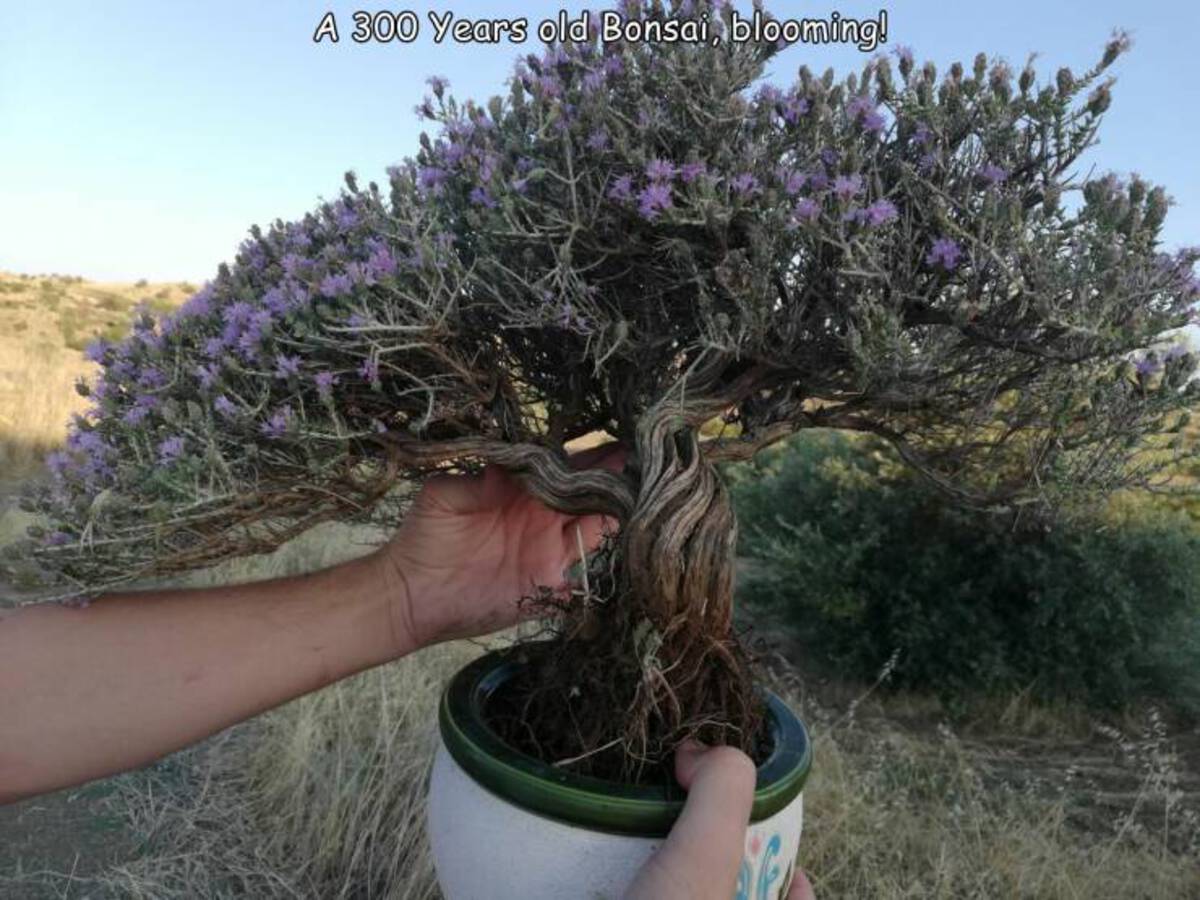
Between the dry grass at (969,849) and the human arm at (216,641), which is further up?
the human arm at (216,641)

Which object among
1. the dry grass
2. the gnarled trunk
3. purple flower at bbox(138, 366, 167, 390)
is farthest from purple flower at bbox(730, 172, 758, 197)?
the dry grass

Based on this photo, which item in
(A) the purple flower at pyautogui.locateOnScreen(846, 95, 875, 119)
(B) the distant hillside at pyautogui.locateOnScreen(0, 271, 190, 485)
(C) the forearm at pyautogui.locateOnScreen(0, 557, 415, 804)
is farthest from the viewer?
(B) the distant hillside at pyautogui.locateOnScreen(0, 271, 190, 485)

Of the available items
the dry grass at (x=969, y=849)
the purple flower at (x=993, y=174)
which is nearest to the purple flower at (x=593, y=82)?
the purple flower at (x=993, y=174)

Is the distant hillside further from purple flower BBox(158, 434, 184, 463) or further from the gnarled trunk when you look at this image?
the gnarled trunk

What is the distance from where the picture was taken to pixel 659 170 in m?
1.04

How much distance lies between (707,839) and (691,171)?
2.62 feet

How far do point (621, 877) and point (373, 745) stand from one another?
213 cm

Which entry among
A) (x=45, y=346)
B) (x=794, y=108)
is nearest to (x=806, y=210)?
(x=794, y=108)

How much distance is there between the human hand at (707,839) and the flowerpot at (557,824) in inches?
2.1

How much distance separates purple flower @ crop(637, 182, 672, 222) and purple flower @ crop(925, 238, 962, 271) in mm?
327

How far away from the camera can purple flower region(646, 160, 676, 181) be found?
1.04m

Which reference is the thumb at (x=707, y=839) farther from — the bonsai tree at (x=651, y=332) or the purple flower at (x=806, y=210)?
the purple flower at (x=806, y=210)

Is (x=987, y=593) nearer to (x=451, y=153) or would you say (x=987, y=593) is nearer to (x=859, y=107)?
(x=859, y=107)

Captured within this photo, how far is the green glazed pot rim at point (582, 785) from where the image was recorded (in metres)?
1.13
